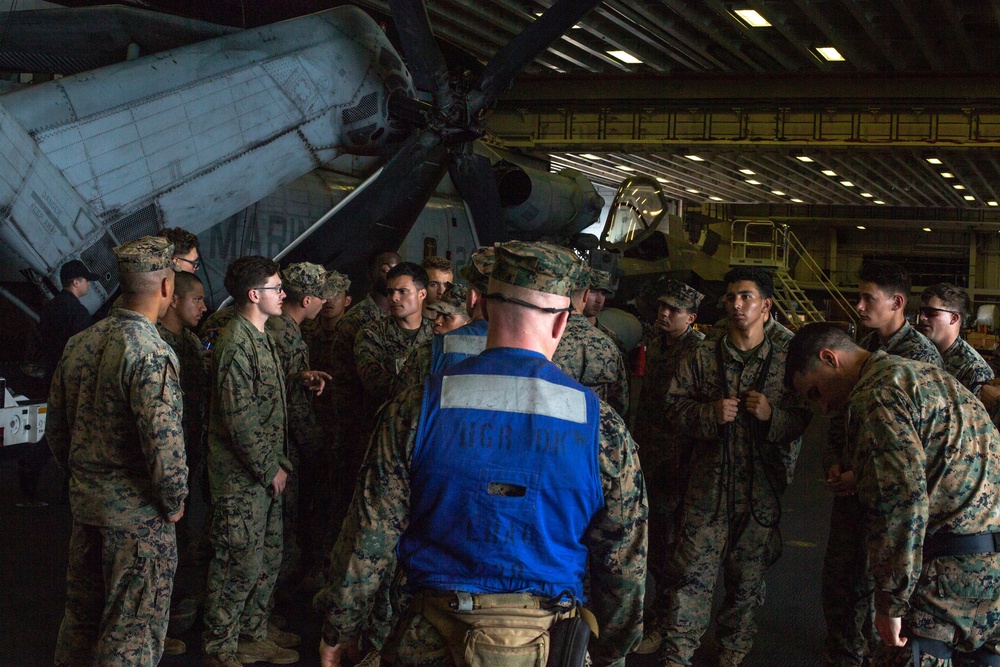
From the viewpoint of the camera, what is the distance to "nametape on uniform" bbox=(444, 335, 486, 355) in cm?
296

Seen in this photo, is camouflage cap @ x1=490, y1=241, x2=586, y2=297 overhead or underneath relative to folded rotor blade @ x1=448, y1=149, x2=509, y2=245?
underneath

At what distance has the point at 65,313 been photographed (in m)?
5.46

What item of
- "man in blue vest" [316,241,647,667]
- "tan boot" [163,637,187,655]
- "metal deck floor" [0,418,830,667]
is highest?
"man in blue vest" [316,241,647,667]

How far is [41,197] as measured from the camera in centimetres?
534

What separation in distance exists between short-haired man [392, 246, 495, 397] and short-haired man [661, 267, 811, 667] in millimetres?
1227

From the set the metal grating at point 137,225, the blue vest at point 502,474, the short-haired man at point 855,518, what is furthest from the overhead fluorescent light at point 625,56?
the blue vest at point 502,474

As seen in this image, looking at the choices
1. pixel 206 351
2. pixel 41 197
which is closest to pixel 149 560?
pixel 206 351

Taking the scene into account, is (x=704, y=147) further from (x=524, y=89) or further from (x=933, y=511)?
(x=933, y=511)

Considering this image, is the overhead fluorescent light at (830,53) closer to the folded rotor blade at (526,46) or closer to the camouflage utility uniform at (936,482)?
the folded rotor blade at (526,46)

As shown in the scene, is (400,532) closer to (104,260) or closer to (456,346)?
(456,346)

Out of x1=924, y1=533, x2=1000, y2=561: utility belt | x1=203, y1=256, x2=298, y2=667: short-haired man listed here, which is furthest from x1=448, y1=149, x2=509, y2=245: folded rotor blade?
x1=924, y1=533, x2=1000, y2=561: utility belt

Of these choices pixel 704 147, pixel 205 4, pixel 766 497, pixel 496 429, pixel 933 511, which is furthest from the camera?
pixel 704 147

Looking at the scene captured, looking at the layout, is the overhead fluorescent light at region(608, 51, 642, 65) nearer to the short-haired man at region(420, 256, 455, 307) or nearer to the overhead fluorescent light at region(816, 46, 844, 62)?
the overhead fluorescent light at region(816, 46, 844, 62)

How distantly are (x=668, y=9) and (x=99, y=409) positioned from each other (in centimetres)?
1092
